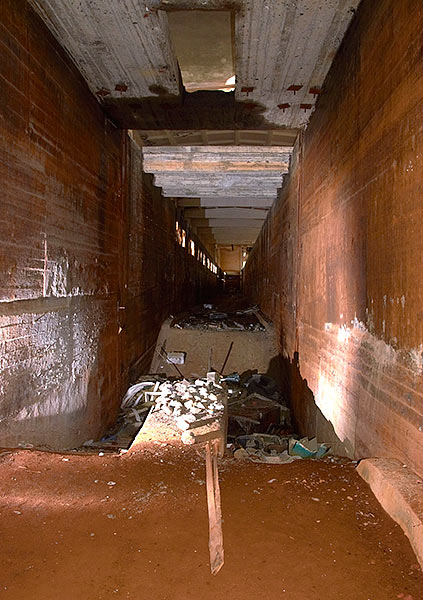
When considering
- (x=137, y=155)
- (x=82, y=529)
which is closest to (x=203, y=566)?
(x=82, y=529)

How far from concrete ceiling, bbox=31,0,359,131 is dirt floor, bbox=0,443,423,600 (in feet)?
12.7

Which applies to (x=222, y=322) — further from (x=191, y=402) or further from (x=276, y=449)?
(x=191, y=402)

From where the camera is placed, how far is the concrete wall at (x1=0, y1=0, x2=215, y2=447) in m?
3.09

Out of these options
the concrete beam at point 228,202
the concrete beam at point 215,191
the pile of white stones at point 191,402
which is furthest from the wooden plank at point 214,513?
the concrete beam at point 228,202

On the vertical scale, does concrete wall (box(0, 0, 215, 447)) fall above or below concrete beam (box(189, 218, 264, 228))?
below

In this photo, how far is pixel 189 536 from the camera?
189cm

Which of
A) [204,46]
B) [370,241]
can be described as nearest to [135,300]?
[204,46]

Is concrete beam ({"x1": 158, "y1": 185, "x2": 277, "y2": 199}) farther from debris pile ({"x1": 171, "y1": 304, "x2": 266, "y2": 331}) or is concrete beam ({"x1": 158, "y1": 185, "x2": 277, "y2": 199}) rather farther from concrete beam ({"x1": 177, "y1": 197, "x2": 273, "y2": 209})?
debris pile ({"x1": 171, "y1": 304, "x2": 266, "y2": 331})

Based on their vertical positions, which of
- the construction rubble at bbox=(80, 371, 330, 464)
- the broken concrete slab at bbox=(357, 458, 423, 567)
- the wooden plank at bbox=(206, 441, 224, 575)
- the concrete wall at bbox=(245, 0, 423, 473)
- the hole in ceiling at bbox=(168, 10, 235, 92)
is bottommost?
the construction rubble at bbox=(80, 371, 330, 464)

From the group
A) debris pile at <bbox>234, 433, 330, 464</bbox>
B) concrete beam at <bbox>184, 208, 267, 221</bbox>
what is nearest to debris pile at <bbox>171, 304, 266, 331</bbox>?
concrete beam at <bbox>184, 208, 267, 221</bbox>

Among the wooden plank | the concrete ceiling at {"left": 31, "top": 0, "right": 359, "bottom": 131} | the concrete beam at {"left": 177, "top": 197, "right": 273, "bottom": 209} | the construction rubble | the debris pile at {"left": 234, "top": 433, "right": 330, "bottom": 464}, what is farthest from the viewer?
the concrete beam at {"left": 177, "top": 197, "right": 273, "bottom": 209}

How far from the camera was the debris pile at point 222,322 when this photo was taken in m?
10.0

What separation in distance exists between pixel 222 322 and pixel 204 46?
7.28 metres

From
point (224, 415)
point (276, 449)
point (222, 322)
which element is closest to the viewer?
point (224, 415)
